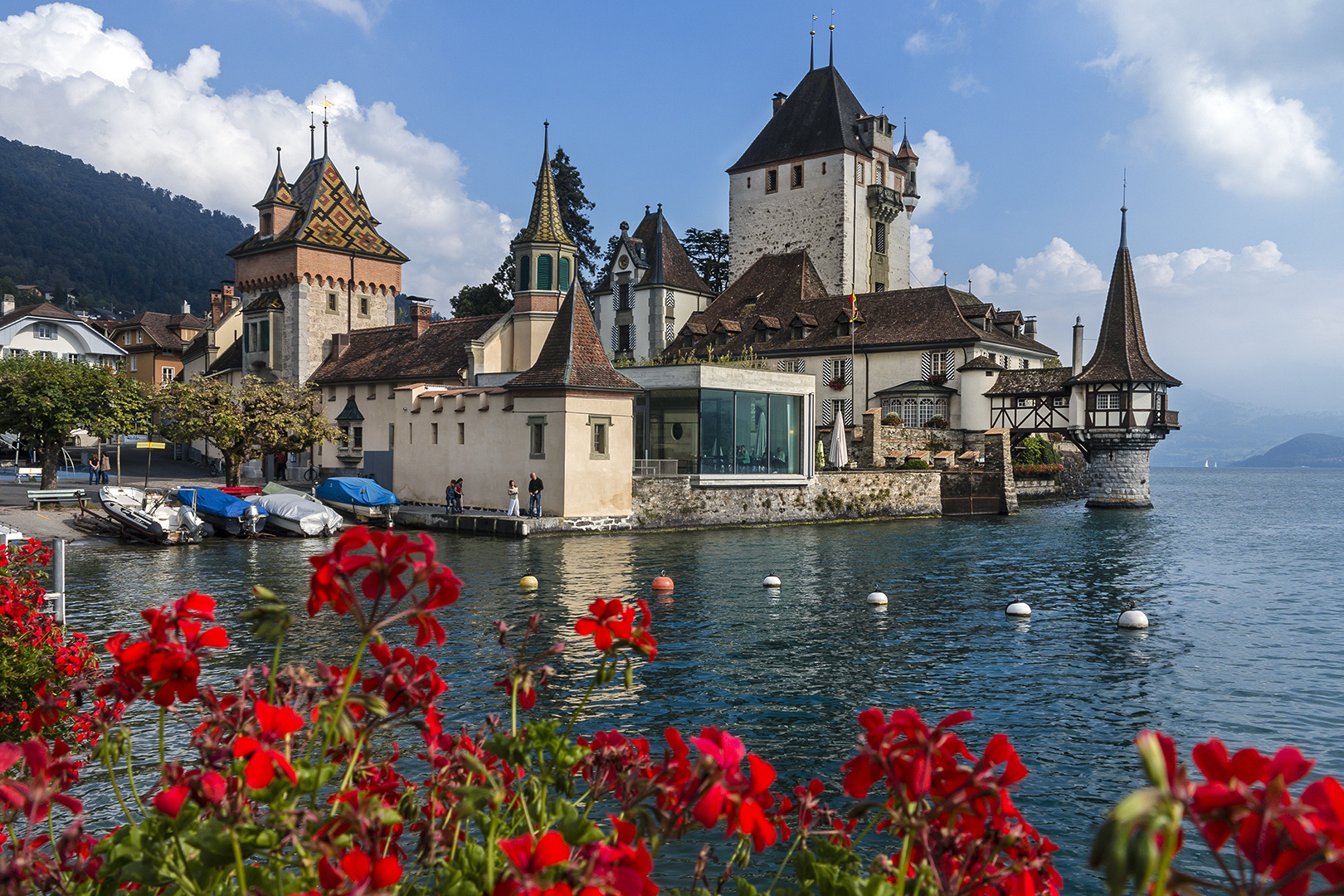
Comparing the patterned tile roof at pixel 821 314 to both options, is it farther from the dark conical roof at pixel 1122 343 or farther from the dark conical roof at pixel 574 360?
the dark conical roof at pixel 574 360

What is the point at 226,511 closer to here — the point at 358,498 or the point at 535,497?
the point at 358,498

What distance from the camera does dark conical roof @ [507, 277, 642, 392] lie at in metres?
34.2

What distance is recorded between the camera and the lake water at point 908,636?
11.4 meters

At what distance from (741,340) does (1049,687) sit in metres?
51.8

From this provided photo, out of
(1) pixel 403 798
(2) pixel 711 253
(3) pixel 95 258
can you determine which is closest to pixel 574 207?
(2) pixel 711 253

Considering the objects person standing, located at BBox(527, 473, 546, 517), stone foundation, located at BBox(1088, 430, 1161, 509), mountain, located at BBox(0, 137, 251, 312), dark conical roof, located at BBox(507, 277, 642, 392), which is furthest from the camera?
mountain, located at BBox(0, 137, 251, 312)

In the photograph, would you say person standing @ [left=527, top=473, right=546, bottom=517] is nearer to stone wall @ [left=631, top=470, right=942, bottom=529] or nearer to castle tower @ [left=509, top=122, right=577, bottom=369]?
stone wall @ [left=631, top=470, right=942, bottom=529]

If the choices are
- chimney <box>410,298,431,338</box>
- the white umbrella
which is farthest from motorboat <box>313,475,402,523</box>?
the white umbrella

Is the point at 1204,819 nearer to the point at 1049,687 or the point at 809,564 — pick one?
the point at 1049,687

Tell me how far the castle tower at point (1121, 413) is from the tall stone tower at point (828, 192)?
63.8ft

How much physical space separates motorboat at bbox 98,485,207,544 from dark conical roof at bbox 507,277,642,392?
11299 millimetres

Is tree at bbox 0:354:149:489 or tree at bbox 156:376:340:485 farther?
tree at bbox 0:354:149:489

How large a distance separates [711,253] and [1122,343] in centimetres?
3734

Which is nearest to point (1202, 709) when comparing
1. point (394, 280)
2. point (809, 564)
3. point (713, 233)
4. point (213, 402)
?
point (809, 564)
